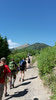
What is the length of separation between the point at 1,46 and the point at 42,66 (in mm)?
44816

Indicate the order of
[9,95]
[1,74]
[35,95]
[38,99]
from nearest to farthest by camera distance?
[1,74], [38,99], [35,95], [9,95]

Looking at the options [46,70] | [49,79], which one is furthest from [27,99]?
[46,70]

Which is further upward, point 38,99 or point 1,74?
point 1,74

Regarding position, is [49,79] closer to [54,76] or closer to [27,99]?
[54,76]

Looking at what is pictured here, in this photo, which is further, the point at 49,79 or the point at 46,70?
the point at 46,70

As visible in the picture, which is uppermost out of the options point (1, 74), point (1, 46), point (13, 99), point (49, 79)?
point (1, 46)

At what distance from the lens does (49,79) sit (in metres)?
6.53

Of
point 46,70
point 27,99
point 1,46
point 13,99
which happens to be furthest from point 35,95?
point 1,46

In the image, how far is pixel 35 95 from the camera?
6.18 metres

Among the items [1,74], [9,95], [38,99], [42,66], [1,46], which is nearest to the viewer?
[1,74]

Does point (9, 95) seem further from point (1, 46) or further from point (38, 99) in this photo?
point (1, 46)

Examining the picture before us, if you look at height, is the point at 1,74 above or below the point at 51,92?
above

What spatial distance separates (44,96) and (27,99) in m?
0.80

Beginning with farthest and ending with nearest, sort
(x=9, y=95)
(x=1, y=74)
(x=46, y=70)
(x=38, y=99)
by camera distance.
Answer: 1. (x=46, y=70)
2. (x=9, y=95)
3. (x=38, y=99)
4. (x=1, y=74)
